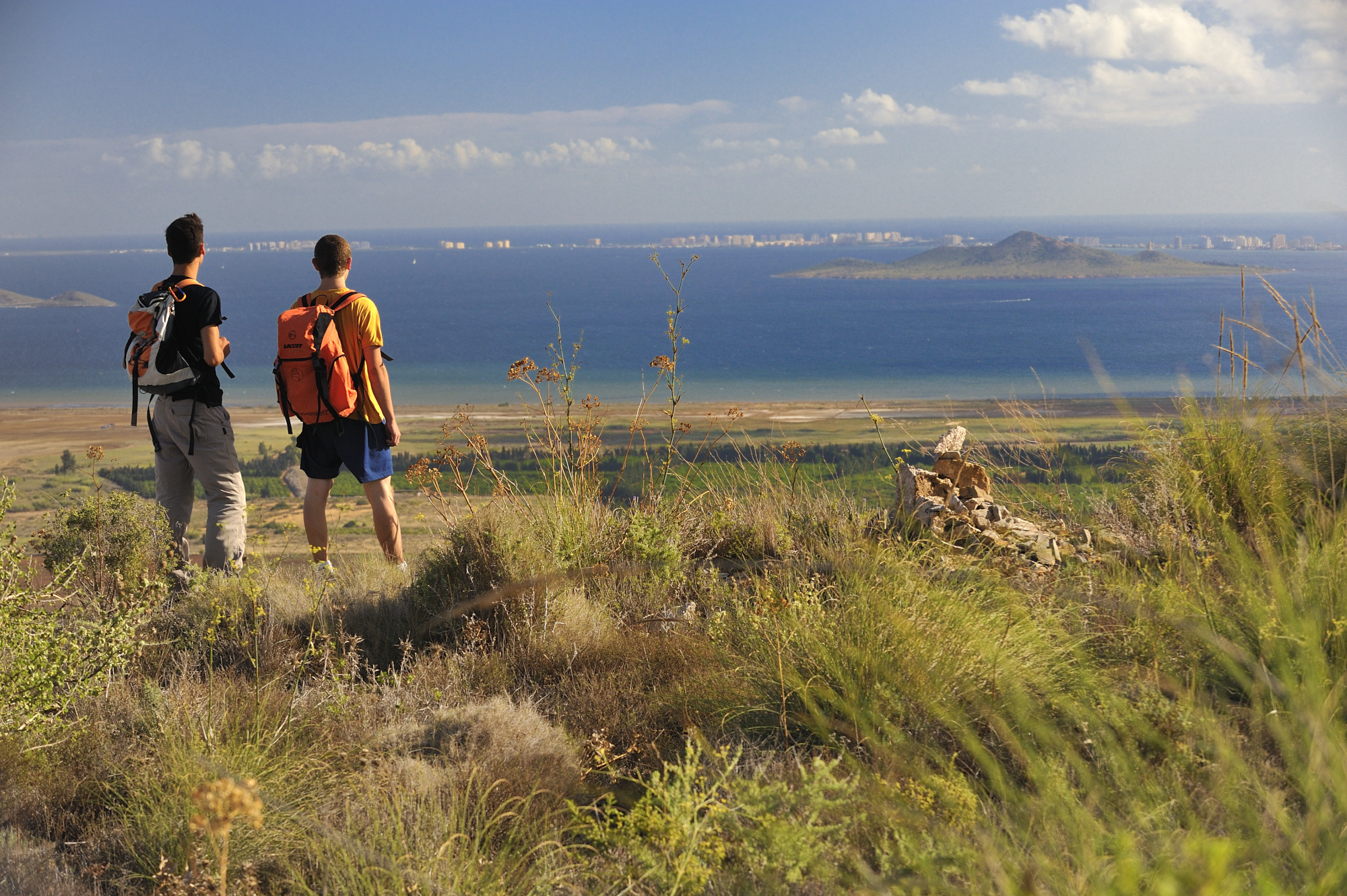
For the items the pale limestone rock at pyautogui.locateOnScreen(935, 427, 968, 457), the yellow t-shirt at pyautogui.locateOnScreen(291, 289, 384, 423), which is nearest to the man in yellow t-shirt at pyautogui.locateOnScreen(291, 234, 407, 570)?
the yellow t-shirt at pyautogui.locateOnScreen(291, 289, 384, 423)

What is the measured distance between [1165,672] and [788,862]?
5.55 feet

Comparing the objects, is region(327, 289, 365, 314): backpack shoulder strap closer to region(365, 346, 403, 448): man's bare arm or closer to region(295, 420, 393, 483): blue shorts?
region(365, 346, 403, 448): man's bare arm

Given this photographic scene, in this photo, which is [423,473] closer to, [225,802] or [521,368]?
[521,368]

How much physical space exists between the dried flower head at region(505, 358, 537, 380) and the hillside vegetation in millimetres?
35

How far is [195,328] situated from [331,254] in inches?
32.1

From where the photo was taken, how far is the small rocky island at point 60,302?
165 meters

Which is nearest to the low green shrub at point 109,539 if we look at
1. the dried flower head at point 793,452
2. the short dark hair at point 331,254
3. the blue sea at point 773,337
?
the short dark hair at point 331,254

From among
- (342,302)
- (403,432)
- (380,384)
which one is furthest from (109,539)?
(403,432)

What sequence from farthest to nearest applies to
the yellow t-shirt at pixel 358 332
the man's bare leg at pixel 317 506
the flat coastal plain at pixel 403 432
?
the flat coastal plain at pixel 403 432
the man's bare leg at pixel 317 506
the yellow t-shirt at pixel 358 332

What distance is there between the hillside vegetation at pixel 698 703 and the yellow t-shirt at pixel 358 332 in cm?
56

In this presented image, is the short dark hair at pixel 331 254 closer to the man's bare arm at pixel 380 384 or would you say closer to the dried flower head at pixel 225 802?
the man's bare arm at pixel 380 384

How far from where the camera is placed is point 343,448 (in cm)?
477

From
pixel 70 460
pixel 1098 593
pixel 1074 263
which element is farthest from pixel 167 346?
pixel 1074 263

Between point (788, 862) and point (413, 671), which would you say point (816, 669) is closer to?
point (788, 862)
